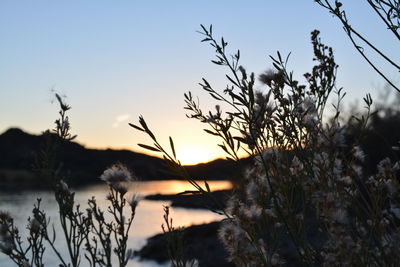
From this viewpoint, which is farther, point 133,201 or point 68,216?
point 133,201

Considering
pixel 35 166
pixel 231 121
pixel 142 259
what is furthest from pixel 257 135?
pixel 142 259

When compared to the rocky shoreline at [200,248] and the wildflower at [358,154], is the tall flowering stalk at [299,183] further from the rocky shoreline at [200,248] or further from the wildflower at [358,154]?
the rocky shoreline at [200,248]

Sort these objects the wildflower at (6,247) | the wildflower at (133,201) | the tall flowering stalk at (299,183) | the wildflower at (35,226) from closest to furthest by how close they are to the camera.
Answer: the tall flowering stalk at (299,183) → the wildflower at (6,247) → the wildflower at (35,226) → the wildflower at (133,201)

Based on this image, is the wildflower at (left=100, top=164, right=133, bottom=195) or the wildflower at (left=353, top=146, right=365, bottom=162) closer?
the wildflower at (left=353, top=146, right=365, bottom=162)

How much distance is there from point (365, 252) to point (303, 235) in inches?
12.1

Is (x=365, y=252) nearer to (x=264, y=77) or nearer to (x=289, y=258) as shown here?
(x=264, y=77)

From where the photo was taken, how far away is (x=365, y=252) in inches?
94.9

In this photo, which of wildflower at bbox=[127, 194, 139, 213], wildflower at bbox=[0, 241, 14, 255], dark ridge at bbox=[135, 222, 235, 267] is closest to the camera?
wildflower at bbox=[0, 241, 14, 255]

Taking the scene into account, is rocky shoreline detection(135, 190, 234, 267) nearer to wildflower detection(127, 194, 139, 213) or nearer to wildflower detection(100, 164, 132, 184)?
wildflower detection(127, 194, 139, 213)

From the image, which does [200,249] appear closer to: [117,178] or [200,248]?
[200,248]

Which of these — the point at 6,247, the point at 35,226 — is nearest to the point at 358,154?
the point at 35,226

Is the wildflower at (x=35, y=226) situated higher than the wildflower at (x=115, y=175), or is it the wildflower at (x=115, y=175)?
the wildflower at (x=115, y=175)

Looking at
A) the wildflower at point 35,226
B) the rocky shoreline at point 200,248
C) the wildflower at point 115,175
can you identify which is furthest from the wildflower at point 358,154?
the rocky shoreline at point 200,248

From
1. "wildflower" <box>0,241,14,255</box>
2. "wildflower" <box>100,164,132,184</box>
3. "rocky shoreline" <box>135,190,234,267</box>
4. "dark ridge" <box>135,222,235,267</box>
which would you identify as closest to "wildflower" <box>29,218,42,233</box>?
"wildflower" <box>0,241,14,255</box>
